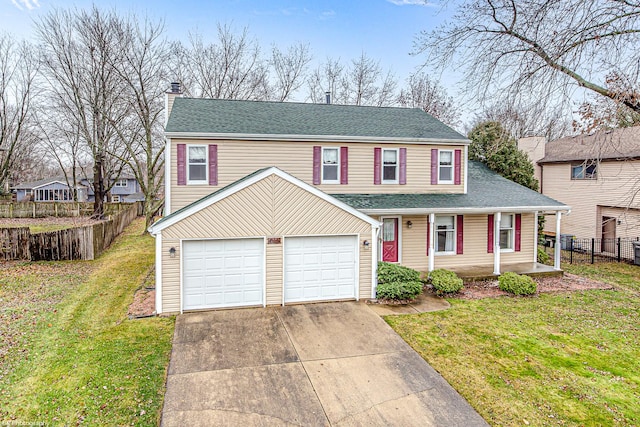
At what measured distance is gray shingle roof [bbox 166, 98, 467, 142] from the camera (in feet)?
44.9

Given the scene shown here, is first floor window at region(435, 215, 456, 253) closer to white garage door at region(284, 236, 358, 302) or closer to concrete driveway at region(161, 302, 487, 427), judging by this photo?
white garage door at region(284, 236, 358, 302)

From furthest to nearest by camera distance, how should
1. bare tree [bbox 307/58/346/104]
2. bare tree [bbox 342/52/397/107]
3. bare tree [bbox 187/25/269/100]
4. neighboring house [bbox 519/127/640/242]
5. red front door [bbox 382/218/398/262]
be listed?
bare tree [bbox 307/58/346/104] → bare tree [bbox 342/52/397/107] → bare tree [bbox 187/25/269/100] → neighboring house [bbox 519/127/640/242] → red front door [bbox 382/218/398/262]

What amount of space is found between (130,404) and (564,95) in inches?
416

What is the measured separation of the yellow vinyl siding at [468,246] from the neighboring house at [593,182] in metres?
5.50

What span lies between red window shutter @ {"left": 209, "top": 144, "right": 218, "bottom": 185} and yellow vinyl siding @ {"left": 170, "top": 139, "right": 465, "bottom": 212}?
130 millimetres

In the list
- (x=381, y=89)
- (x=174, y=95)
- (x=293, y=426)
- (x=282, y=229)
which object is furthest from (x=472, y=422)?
(x=381, y=89)

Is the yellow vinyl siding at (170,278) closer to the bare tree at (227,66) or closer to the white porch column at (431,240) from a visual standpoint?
the white porch column at (431,240)

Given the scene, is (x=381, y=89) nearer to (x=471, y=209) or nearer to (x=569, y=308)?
(x=471, y=209)

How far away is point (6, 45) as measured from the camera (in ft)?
89.0

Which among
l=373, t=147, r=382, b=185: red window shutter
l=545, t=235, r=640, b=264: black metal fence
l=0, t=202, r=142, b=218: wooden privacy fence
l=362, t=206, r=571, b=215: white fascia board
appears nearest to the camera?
l=362, t=206, r=571, b=215: white fascia board

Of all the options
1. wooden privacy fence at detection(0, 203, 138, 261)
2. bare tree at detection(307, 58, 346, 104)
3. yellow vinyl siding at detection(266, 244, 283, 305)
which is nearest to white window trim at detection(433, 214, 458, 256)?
yellow vinyl siding at detection(266, 244, 283, 305)

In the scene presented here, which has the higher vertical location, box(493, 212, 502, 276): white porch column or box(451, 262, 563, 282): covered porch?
box(493, 212, 502, 276): white porch column

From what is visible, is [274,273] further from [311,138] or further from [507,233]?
[507,233]

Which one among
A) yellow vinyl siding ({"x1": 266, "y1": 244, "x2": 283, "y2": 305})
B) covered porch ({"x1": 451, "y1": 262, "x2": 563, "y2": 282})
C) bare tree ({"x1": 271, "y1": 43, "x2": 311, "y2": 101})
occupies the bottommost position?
covered porch ({"x1": 451, "y1": 262, "x2": 563, "y2": 282})
